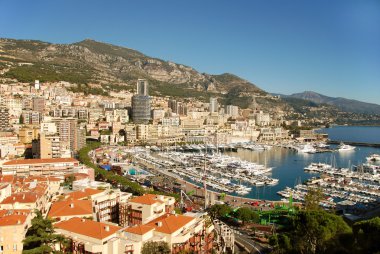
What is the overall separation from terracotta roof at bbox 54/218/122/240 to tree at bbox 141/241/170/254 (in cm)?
111

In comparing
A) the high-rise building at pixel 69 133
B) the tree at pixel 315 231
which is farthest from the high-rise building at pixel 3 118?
the tree at pixel 315 231

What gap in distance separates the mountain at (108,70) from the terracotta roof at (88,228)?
46005 millimetres

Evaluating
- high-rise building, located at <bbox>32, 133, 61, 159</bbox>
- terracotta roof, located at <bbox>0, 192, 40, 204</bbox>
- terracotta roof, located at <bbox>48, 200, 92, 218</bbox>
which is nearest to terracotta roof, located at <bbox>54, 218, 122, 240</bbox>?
terracotta roof, located at <bbox>48, 200, 92, 218</bbox>

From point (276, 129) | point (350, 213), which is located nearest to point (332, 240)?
point (350, 213)

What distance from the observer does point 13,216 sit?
9.88 meters

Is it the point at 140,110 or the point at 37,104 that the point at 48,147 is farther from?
the point at 140,110

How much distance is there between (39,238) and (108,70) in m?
81.7

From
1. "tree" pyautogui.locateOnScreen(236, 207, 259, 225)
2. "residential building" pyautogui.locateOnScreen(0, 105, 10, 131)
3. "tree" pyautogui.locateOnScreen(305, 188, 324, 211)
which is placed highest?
"residential building" pyautogui.locateOnScreen(0, 105, 10, 131)

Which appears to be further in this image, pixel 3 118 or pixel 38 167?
pixel 3 118

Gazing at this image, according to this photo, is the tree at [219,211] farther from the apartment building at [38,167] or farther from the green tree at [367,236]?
the apartment building at [38,167]

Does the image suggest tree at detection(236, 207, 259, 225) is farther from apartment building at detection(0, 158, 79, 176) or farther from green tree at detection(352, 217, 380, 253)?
apartment building at detection(0, 158, 79, 176)

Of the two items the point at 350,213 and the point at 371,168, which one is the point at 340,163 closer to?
the point at 371,168

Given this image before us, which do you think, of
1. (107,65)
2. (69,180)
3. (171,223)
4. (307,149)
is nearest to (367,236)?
(171,223)

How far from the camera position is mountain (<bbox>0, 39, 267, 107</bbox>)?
59.5 m
